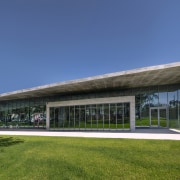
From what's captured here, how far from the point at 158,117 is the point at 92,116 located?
7.41 meters

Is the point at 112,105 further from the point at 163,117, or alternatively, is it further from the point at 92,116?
the point at 163,117

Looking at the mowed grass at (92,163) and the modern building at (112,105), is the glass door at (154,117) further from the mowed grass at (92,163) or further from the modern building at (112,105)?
the mowed grass at (92,163)

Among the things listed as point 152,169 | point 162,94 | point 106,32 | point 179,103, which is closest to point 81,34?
point 106,32

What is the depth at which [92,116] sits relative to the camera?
22.0 meters

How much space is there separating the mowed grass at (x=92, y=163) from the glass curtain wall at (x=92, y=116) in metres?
10.7

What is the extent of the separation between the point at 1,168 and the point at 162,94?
1829 cm

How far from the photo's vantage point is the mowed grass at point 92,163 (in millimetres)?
6358

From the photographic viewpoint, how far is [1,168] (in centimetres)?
739

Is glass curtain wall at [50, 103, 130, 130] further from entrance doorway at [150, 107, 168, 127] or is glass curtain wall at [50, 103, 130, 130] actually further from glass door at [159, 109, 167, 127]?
glass door at [159, 109, 167, 127]

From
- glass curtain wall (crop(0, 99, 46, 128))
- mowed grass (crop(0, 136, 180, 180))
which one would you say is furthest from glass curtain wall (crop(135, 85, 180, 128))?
glass curtain wall (crop(0, 99, 46, 128))

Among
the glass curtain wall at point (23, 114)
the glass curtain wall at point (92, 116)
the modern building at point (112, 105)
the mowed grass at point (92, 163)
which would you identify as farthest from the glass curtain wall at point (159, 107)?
the glass curtain wall at point (23, 114)

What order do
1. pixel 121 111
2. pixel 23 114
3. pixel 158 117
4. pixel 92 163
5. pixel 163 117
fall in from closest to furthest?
pixel 92 163 → pixel 121 111 → pixel 163 117 → pixel 158 117 → pixel 23 114

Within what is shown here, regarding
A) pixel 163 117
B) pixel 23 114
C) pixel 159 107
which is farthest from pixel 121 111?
pixel 23 114

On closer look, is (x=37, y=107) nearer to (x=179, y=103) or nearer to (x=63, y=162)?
(x=179, y=103)
